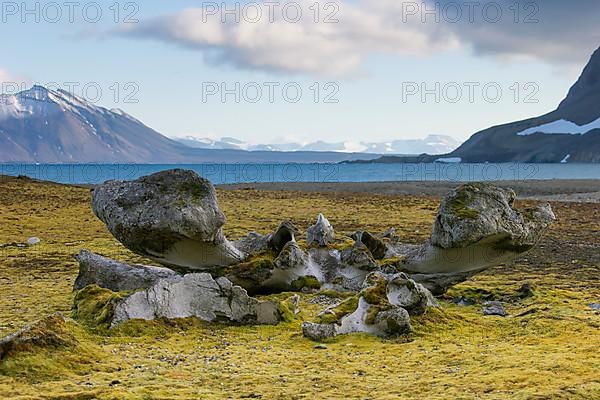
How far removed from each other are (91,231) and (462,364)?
18.3 m

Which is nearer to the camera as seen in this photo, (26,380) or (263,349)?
(26,380)

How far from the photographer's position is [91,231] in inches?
916

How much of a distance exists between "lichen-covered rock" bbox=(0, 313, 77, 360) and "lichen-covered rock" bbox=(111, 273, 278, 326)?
1593mm

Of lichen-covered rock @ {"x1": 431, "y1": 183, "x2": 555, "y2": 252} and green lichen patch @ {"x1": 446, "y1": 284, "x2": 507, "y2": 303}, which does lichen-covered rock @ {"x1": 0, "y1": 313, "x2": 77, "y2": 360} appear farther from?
green lichen patch @ {"x1": 446, "y1": 284, "x2": 507, "y2": 303}

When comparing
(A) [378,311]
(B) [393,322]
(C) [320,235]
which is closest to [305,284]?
(C) [320,235]

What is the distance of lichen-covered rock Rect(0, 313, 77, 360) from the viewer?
6.46 meters

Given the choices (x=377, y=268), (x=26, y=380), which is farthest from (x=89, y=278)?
(x=26, y=380)

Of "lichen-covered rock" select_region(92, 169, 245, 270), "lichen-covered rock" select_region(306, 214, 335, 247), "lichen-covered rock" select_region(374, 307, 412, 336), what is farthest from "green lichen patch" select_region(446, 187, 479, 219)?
"lichen-covered rock" select_region(92, 169, 245, 270)

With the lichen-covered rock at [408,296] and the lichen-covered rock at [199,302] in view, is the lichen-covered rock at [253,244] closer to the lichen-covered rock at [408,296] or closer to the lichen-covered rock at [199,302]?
the lichen-covered rock at [199,302]

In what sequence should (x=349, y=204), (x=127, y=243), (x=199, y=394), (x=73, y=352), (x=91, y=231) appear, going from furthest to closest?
(x=349, y=204) → (x=91, y=231) → (x=127, y=243) → (x=73, y=352) → (x=199, y=394)

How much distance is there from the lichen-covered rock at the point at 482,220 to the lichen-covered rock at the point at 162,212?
10.8ft

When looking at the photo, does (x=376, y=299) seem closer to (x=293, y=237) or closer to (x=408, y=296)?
(x=408, y=296)

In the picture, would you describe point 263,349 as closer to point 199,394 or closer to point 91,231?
point 199,394

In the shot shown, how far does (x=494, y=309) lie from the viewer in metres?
10.2
